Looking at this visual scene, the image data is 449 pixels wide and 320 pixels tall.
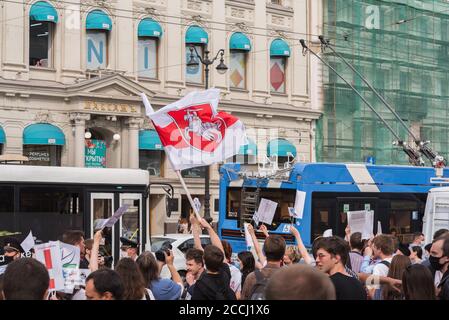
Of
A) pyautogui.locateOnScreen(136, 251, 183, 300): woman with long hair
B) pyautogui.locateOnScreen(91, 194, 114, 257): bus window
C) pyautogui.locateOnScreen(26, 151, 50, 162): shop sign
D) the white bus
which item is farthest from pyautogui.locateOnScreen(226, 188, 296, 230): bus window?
pyautogui.locateOnScreen(26, 151, 50, 162): shop sign

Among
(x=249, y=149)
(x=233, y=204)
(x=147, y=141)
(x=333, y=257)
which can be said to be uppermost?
(x=147, y=141)

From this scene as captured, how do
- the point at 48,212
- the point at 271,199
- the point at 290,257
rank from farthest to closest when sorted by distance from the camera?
the point at 271,199 → the point at 48,212 → the point at 290,257

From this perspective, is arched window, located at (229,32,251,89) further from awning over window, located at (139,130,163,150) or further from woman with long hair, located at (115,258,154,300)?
woman with long hair, located at (115,258,154,300)

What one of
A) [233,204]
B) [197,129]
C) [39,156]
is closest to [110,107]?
[39,156]

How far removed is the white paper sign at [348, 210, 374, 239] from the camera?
1360 cm

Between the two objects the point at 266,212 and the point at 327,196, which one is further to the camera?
the point at 327,196

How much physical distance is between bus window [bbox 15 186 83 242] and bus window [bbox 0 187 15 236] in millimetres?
145

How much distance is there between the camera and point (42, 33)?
34.2 meters

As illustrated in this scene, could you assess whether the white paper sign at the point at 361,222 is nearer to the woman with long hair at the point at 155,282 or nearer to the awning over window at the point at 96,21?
the woman with long hair at the point at 155,282

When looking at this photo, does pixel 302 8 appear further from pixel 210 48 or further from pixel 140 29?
pixel 140 29

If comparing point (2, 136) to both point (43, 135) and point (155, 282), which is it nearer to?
point (43, 135)

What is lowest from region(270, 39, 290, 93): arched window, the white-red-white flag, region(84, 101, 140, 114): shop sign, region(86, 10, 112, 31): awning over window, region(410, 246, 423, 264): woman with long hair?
region(410, 246, 423, 264): woman with long hair

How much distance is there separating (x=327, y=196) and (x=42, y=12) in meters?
17.8

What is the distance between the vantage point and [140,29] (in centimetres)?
3659
